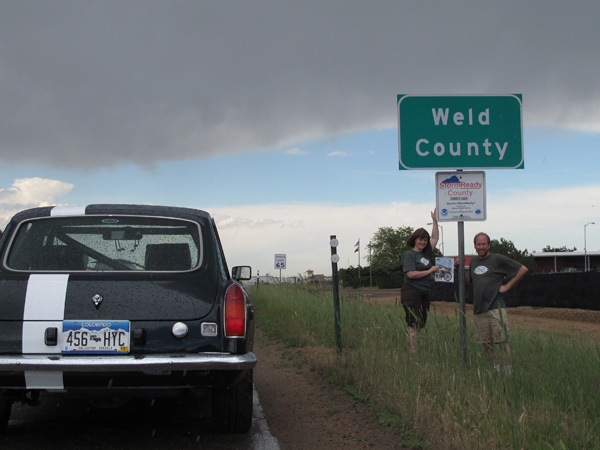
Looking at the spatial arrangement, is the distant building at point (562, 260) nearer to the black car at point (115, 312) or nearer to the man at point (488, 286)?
the man at point (488, 286)

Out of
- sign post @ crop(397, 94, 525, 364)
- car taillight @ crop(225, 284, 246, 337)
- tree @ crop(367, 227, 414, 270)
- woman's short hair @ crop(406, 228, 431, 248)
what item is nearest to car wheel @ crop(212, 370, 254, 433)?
car taillight @ crop(225, 284, 246, 337)

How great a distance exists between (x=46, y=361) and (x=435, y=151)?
433 cm

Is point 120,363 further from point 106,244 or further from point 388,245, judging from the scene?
point 388,245

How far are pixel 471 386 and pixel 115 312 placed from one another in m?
2.89

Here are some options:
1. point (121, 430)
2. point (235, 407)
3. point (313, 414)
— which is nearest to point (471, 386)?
point (313, 414)

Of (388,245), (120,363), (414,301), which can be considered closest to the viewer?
(120,363)

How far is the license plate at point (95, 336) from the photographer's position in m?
4.28

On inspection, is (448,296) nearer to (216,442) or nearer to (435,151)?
(435,151)

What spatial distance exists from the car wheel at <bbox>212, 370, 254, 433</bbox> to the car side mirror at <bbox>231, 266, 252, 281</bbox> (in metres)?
1.35

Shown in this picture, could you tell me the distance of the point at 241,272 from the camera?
640cm

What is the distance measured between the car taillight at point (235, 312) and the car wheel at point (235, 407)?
58 centimetres

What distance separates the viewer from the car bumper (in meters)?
4.18

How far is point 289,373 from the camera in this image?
28.3 ft

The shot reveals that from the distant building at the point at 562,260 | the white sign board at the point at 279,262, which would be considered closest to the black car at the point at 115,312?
the white sign board at the point at 279,262
